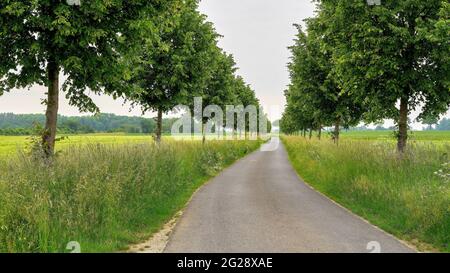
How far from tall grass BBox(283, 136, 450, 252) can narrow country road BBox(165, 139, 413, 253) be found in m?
0.65

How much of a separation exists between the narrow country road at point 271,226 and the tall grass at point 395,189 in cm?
65

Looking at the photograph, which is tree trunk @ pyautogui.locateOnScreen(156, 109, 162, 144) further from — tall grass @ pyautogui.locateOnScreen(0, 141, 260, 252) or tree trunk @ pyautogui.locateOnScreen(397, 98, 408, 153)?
tree trunk @ pyautogui.locateOnScreen(397, 98, 408, 153)

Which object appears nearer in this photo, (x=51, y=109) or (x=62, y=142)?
(x=51, y=109)

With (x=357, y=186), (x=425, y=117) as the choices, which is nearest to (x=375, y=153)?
(x=425, y=117)

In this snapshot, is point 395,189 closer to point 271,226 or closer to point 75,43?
point 271,226

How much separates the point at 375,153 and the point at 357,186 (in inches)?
141

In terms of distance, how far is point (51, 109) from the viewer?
39.5 ft

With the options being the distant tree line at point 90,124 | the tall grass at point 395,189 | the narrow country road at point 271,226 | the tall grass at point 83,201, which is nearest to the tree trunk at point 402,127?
the tall grass at point 395,189

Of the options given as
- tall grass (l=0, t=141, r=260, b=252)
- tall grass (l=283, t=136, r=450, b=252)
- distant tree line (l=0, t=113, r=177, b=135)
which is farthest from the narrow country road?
distant tree line (l=0, t=113, r=177, b=135)

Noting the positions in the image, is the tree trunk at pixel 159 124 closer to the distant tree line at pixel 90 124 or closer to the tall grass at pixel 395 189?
the tall grass at pixel 395 189

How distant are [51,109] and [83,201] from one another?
16.2 feet

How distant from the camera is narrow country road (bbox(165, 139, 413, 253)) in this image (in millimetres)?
7527

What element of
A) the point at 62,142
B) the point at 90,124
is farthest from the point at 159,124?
the point at 90,124

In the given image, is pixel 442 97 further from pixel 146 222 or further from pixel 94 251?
pixel 94 251
